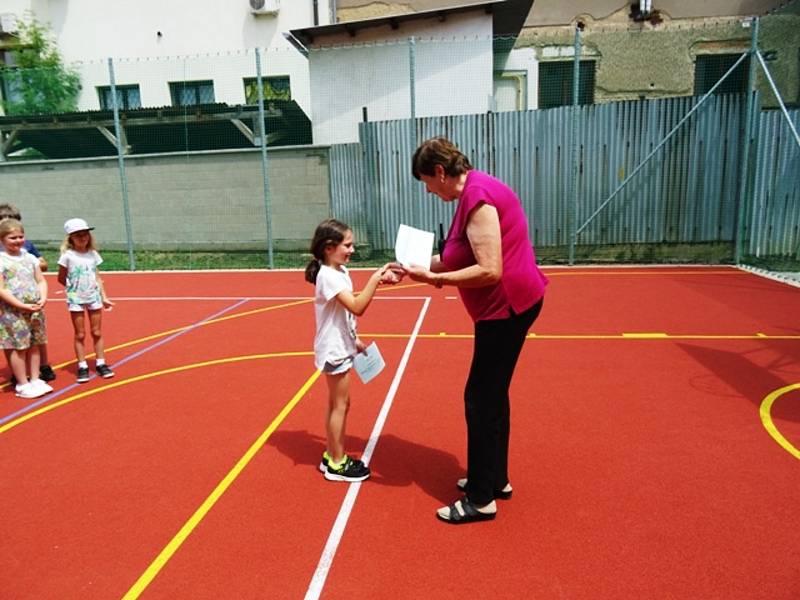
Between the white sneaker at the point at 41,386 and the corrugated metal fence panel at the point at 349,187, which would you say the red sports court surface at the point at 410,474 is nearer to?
the white sneaker at the point at 41,386

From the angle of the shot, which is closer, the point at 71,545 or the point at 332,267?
the point at 71,545

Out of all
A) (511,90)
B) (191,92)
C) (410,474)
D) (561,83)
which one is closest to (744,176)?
(561,83)

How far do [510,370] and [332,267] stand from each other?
121 centimetres

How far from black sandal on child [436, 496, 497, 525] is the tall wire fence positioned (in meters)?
9.70

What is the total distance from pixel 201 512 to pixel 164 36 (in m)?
18.9

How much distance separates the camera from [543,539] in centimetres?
320

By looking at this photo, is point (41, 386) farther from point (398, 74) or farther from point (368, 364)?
point (398, 74)

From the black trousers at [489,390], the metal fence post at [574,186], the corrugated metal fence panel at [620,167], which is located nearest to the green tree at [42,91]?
the corrugated metal fence panel at [620,167]

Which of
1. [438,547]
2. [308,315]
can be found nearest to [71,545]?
[438,547]

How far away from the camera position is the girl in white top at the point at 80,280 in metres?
5.80

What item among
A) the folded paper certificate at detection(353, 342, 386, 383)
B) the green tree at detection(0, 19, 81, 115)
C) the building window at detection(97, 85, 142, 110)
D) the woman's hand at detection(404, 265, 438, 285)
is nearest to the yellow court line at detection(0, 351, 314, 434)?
the folded paper certificate at detection(353, 342, 386, 383)

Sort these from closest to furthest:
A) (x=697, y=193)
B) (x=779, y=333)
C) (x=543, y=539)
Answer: (x=543, y=539), (x=779, y=333), (x=697, y=193)

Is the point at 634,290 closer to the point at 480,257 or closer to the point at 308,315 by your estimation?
the point at 308,315

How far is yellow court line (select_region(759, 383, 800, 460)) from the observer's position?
413 centimetres
